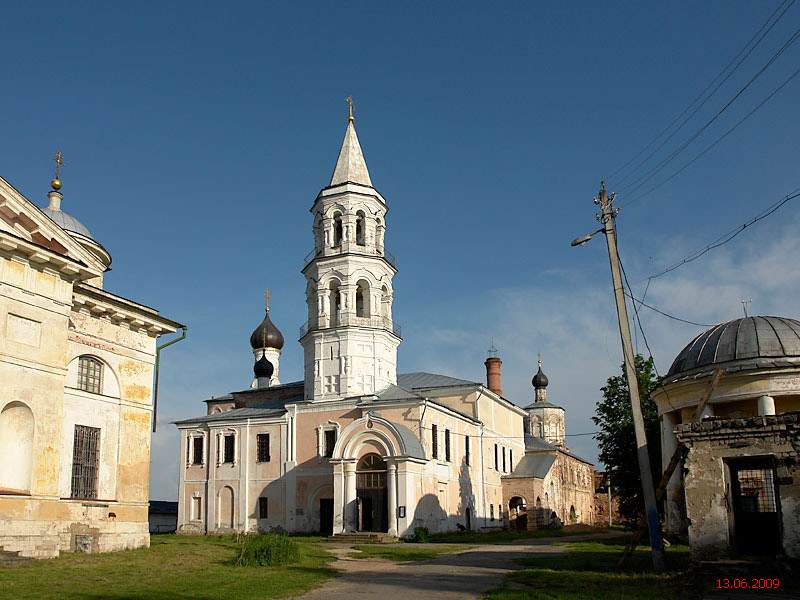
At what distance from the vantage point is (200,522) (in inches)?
1486

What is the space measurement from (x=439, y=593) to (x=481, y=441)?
28.3 meters

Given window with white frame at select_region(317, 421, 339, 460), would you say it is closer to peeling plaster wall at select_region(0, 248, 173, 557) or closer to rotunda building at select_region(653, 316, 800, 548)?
peeling plaster wall at select_region(0, 248, 173, 557)

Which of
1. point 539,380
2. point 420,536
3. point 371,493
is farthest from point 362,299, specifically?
point 539,380

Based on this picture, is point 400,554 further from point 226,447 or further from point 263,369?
point 263,369

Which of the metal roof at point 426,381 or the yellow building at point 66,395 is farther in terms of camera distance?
the metal roof at point 426,381

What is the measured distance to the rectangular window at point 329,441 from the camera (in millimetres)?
34781

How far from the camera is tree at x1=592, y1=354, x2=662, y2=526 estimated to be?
91.5 ft

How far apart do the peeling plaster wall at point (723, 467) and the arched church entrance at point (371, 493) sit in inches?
752

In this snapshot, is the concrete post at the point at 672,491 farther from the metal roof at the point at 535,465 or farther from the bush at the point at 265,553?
the metal roof at the point at 535,465

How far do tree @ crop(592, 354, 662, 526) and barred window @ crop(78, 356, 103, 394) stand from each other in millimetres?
19130

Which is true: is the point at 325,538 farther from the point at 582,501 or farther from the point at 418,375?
the point at 582,501

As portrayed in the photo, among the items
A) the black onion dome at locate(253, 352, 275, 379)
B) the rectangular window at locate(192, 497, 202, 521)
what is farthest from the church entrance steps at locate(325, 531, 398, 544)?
the black onion dome at locate(253, 352, 275, 379)

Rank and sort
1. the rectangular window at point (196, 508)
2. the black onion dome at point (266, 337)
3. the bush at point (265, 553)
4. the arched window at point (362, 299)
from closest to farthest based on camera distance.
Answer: the bush at point (265, 553)
the arched window at point (362, 299)
the rectangular window at point (196, 508)
the black onion dome at point (266, 337)
